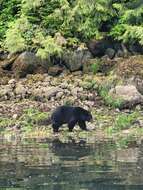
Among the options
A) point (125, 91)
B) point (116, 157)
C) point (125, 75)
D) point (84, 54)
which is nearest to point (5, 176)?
point (116, 157)

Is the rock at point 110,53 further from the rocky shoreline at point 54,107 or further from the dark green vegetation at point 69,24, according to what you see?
the rocky shoreline at point 54,107

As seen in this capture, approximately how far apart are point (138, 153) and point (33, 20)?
13246 mm

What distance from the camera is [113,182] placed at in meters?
10.6

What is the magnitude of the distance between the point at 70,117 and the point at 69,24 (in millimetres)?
7123

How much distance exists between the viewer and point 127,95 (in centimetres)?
2117

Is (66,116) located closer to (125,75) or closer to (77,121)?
(77,121)

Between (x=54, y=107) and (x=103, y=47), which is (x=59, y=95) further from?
(x=103, y=47)

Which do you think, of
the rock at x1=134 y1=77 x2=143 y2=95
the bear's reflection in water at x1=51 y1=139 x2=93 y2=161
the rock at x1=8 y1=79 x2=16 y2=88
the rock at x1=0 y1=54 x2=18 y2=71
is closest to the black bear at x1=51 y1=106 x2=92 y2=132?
the bear's reflection in water at x1=51 y1=139 x2=93 y2=161

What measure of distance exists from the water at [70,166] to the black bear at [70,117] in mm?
2516

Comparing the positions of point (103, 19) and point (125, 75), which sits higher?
point (103, 19)

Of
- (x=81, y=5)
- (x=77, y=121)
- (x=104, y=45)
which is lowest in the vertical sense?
(x=77, y=121)

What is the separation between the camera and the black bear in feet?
61.8

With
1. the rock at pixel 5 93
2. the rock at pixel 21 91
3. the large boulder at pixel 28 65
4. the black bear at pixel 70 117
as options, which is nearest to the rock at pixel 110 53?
the large boulder at pixel 28 65

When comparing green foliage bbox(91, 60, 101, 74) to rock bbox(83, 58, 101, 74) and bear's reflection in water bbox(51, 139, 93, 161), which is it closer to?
rock bbox(83, 58, 101, 74)
